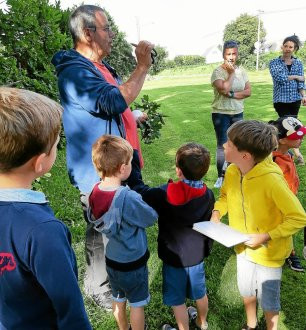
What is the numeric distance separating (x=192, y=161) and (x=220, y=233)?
0.46 m

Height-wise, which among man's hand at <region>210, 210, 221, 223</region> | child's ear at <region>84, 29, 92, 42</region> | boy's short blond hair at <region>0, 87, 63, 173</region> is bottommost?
man's hand at <region>210, 210, 221, 223</region>

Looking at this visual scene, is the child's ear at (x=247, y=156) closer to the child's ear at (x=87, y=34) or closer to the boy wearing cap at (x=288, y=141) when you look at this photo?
the boy wearing cap at (x=288, y=141)

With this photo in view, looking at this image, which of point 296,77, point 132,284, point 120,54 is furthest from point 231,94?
point 120,54

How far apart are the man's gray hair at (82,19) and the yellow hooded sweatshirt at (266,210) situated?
143cm

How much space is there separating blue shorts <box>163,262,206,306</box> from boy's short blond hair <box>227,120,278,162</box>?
815 millimetres

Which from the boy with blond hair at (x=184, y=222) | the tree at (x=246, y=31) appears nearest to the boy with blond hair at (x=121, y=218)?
the boy with blond hair at (x=184, y=222)

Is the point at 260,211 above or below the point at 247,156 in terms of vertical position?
below

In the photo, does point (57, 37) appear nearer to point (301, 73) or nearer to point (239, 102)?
point (239, 102)

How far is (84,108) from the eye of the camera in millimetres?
2316

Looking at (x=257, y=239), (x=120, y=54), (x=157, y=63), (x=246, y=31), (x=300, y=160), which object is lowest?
(x=300, y=160)

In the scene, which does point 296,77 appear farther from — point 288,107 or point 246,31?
point 246,31

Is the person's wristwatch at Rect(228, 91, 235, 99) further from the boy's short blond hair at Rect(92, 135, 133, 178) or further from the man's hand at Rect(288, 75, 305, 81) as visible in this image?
the boy's short blond hair at Rect(92, 135, 133, 178)

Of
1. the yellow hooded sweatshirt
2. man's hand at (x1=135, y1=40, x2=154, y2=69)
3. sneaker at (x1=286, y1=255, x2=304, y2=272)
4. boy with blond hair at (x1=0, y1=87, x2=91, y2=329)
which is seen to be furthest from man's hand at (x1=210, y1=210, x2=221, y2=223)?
sneaker at (x1=286, y1=255, x2=304, y2=272)

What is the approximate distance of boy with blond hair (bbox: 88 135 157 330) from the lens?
204 centimetres
